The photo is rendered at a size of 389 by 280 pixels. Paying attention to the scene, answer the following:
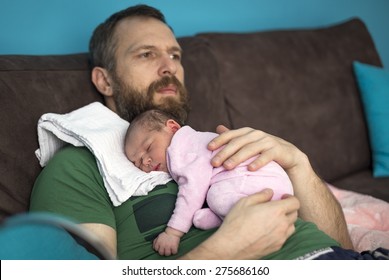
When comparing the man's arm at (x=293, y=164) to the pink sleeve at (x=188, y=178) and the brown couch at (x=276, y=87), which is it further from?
the brown couch at (x=276, y=87)

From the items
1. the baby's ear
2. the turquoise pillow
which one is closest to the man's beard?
the baby's ear

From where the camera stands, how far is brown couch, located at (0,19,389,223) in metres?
1.55

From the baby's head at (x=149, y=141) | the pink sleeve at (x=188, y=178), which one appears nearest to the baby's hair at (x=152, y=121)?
the baby's head at (x=149, y=141)

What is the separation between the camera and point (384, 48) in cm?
303

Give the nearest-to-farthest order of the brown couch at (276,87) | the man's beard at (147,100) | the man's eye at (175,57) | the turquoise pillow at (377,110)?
the brown couch at (276,87)
the man's beard at (147,100)
the man's eye at (175,57)
the turquoise pillow at (377,110)

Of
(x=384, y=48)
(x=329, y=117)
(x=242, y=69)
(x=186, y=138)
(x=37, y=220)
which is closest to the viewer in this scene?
(x=37, y=220)

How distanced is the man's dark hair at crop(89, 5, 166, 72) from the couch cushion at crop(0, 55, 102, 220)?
9 centimetres

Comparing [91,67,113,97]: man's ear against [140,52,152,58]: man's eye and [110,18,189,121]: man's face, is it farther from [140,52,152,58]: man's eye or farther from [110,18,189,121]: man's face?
[140,52,152,58]: man's eye

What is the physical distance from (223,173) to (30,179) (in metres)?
0.55

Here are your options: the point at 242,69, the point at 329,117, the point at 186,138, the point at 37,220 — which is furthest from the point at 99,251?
the point at 329,117

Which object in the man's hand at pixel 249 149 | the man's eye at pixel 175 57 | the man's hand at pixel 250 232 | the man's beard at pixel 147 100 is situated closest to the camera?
the man's hand at pixel 250 232

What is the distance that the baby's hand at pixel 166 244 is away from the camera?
1.18m

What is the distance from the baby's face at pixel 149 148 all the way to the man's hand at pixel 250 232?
0.31 m

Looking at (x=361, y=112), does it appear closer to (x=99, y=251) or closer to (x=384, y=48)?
(x=384, y=48)
